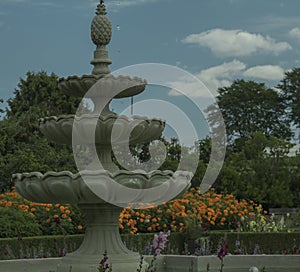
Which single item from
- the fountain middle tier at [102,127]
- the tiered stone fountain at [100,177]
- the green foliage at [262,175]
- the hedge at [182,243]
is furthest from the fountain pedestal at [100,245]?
the green foliage at [262,175]

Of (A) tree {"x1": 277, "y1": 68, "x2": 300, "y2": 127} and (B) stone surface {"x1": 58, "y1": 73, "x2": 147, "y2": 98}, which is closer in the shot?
(B) stone surface {"x1": 58, "y1": 73, "x2": 147, "y2": 98}

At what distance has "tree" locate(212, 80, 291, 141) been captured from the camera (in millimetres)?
47594

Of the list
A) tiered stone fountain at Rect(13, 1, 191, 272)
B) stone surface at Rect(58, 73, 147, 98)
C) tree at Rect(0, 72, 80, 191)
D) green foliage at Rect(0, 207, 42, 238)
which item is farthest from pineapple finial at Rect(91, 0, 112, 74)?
tree at Rect(0, 72, 80, 191)

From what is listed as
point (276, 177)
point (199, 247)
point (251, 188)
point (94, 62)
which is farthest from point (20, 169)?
point (94, 62)

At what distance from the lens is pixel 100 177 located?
21.7ft

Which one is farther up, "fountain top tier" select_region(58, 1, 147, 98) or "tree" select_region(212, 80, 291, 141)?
"tree" select_region(212, 80, 291, 141)

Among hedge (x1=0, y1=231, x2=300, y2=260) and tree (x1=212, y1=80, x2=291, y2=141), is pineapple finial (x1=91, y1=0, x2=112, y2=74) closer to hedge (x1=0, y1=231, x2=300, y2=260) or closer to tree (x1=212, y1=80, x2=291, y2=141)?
hedge (x1=0, y1=231, x2=300, y2=260)

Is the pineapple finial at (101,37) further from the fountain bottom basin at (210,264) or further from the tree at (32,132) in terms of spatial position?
the tree at (32,132)

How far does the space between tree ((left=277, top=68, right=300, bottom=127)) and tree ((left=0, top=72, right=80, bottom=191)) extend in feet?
68.3

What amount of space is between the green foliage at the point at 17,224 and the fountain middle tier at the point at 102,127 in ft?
18.7

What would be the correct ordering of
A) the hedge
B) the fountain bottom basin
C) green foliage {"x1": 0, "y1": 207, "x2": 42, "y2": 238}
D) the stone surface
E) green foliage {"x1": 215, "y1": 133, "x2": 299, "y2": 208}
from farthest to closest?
green foliage {"x1": 215, "y1": 133, "x2": 299, "y2": 208} → green foliage {"x1": 0, "y1": 207, "x2": 42, "y2": 238} → the hedge → the fountain bottom basin → the stone surface

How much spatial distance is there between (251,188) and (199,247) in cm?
1326

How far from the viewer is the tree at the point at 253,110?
47.6 m

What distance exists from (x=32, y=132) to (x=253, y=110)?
75.8 ft
